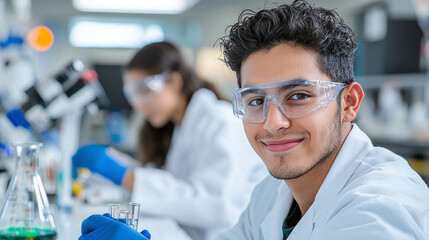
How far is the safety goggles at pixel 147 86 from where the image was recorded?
289 centimetres

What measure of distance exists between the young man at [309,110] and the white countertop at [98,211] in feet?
2.38

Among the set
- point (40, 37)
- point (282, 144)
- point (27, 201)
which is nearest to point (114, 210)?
point (27, 201)

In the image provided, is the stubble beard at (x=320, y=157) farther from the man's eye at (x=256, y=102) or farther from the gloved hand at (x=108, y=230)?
the gloved hand at (x=108, y=230)

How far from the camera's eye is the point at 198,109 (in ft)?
9.57

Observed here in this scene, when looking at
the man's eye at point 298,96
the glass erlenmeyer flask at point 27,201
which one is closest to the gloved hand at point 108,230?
the glass erlenmeyer flask at point 27,201

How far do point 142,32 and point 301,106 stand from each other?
916 cm

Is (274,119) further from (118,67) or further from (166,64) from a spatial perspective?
(118,67)

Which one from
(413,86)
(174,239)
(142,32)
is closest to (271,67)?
(174,239)

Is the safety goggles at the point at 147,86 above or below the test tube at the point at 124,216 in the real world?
above

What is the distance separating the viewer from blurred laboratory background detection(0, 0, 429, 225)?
2.71 metres

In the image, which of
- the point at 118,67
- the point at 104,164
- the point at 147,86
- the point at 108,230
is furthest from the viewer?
the point at 118,67

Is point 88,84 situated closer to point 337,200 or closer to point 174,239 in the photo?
point 174,239

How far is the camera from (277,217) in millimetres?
1583

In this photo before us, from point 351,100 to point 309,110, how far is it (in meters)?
0.18
